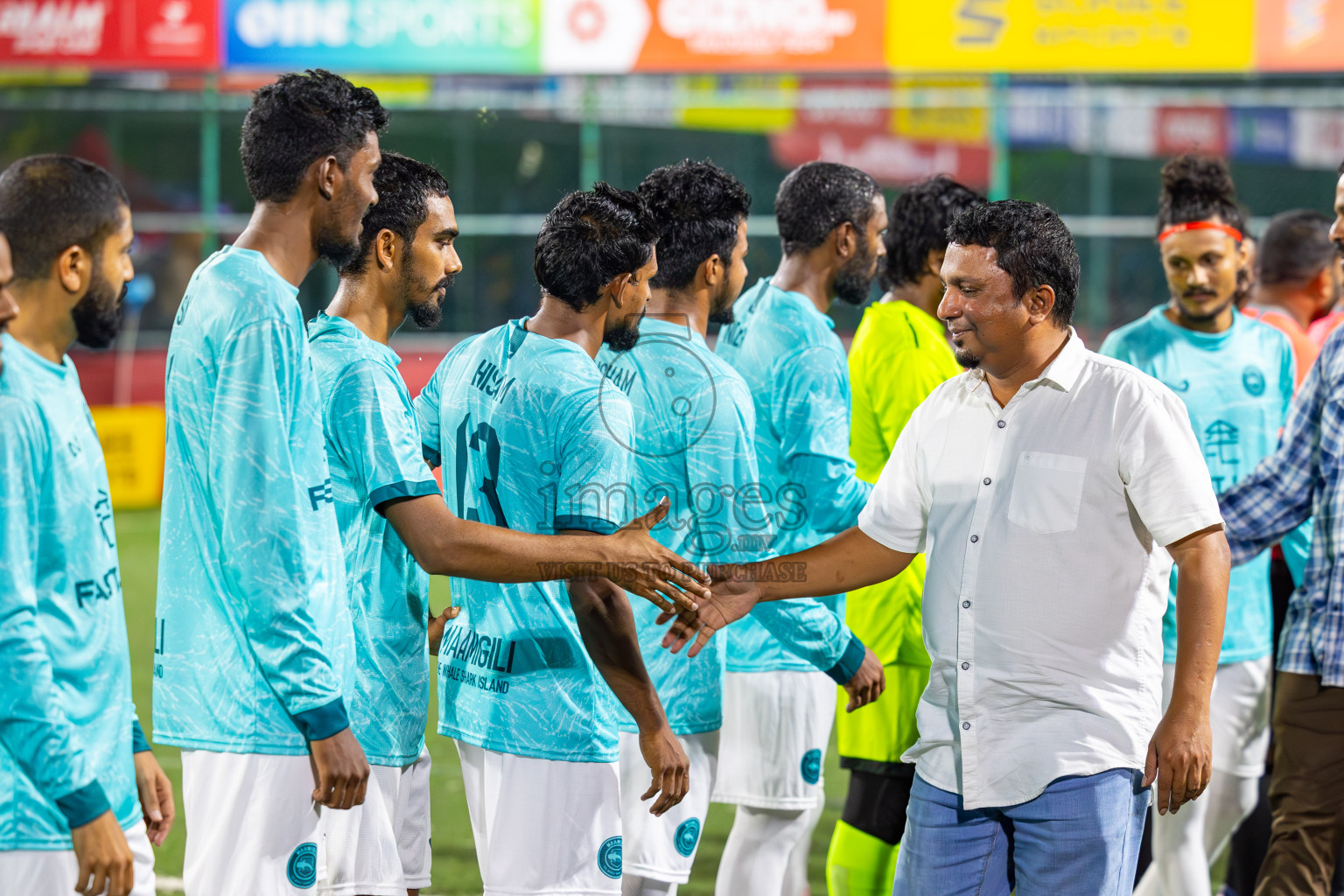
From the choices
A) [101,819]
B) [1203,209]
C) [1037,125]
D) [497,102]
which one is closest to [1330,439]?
[1203,209]

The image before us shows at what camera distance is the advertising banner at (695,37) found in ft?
49.3

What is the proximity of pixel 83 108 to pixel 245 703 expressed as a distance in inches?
871

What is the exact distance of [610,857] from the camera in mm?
2965

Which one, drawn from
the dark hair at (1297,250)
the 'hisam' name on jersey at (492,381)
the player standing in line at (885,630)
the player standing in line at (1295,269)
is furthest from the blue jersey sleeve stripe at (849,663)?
the dark hair at (1297,250)

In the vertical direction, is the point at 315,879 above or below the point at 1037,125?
below

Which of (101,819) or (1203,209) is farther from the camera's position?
(1203,209)

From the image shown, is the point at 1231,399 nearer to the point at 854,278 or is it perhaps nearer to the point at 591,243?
the point at 854,278

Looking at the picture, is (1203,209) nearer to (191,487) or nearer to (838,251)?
(838,251)

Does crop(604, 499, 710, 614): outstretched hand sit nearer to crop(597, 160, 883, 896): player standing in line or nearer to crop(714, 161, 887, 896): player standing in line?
crop(597, 160, 883, 896): player standing in line

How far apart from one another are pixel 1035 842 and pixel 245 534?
1627 mm

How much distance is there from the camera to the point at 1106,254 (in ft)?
66.5

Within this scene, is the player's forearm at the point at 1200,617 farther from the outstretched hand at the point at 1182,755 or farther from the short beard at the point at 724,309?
the short beard at the point at 724,309

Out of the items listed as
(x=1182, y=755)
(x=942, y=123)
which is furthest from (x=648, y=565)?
(x=942, y=123)

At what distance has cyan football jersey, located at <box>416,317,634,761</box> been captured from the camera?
292 cm
